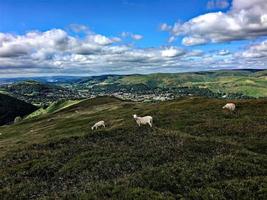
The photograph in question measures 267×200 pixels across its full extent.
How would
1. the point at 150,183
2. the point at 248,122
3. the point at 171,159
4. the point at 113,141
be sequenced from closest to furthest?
the point at 150,183
the point at 171,159
the point at 113,141
the point at 248,122

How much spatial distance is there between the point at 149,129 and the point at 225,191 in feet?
76.6

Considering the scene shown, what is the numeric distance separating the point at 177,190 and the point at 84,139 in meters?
21.6

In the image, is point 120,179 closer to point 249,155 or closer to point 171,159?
point 171,159

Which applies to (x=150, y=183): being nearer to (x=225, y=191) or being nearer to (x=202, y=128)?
(x=225, y=191)

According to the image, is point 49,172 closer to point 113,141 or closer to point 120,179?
point 120,179

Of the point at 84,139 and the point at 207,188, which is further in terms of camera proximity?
the point at 84,139

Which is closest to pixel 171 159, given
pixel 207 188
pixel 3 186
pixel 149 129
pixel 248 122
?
pixel 207 188

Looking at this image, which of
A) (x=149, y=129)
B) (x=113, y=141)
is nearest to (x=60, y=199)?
(x=113, y=141)

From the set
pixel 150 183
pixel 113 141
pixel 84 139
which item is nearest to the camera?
pixel 150 183

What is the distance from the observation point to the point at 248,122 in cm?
4162

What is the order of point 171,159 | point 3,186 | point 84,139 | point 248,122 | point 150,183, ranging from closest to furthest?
point 150,183, point 3,186, point 171,159, point 84,139, point 248,122

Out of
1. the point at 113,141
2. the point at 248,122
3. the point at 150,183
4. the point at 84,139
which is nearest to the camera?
the point at 150,183

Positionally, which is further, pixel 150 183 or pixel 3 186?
pixel 3 186

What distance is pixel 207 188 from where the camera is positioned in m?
17.4
